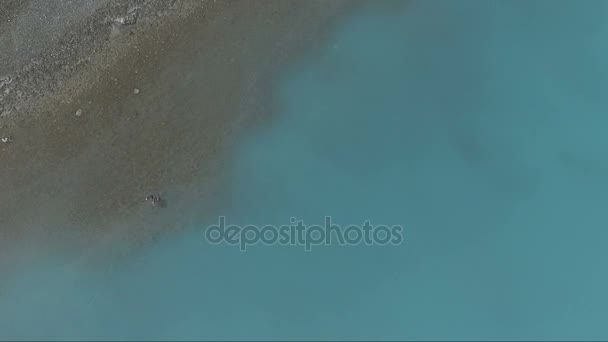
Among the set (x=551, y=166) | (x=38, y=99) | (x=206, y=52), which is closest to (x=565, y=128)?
(x=551, y=166)

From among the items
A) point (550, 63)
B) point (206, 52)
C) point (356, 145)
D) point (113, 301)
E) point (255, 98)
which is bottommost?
point (113, 301)

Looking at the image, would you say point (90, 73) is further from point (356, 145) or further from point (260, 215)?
point (356, 145)

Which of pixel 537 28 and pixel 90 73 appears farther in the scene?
pixel 537 28

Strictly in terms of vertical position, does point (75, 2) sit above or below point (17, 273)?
Result: above

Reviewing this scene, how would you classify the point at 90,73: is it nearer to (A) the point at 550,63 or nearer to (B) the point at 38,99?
(B) the point at 38,99

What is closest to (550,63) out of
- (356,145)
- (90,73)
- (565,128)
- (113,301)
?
(565,128)

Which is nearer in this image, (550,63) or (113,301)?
(113,301)
